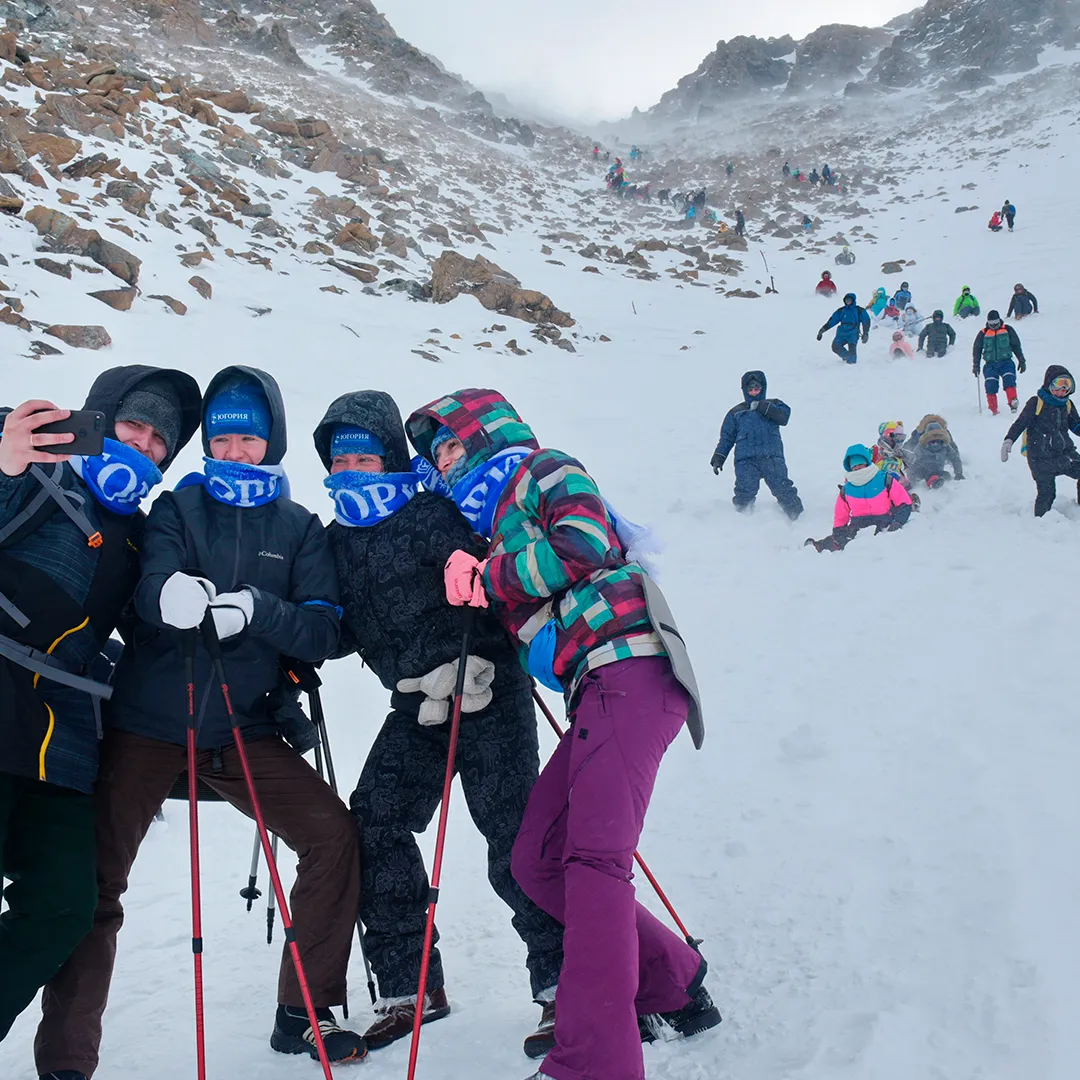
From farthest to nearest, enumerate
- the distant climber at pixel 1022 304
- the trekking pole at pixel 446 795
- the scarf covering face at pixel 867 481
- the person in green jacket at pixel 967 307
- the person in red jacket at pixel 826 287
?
the person in red jacket at pixel 826 287 < the person in green jacket at pixel 967 307 < the distant climber at pixel 1022 304 < the scarf covering face at pixel 867 481 < the trekking pole at pixel 446 795

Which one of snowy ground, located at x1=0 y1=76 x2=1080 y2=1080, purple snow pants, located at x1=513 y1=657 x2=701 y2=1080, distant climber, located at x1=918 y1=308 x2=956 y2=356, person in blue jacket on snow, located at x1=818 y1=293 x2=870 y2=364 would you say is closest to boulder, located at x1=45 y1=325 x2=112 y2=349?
snowy ground, located at x1=0 y1=76 x2=1080 y2=1080

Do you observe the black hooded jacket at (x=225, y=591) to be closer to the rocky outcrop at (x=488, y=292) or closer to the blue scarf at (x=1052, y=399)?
the blue scarf at (x=1052, y=399)

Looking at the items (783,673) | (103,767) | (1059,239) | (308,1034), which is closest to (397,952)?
(308,1034)

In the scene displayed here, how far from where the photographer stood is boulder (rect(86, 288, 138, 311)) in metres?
11.2

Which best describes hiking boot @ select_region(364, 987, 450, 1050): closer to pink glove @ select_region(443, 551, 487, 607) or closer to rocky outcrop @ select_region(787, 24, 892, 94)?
pink glove @ select_region(443, 551, 487, 607)

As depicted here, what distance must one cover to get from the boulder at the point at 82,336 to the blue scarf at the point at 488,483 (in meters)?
8.29

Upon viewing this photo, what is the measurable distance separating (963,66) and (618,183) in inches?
1570

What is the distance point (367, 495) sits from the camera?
3.00 meters

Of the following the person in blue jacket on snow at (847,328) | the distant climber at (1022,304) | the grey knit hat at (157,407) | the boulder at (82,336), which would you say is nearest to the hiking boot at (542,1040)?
the grey knit hat at (157,407)

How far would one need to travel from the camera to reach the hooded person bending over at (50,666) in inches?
90.6

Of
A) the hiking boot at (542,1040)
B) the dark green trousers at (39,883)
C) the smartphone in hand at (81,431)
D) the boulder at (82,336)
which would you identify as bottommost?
the hiking boot at (542,1040)

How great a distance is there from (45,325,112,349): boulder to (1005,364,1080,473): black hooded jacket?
990 centimetres

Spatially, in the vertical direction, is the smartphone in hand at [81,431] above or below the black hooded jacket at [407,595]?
above

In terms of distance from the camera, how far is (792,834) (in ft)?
11.5
